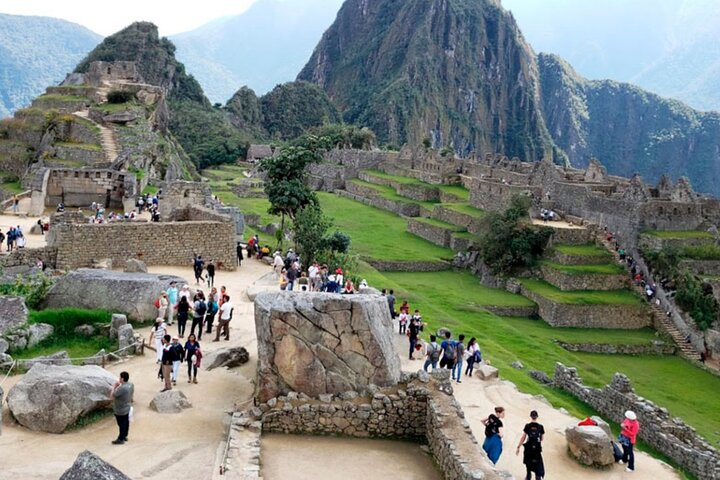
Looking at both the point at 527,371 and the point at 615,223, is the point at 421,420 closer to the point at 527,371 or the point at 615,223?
the point at 527,371

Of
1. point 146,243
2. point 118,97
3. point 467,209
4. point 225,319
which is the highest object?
point 118,97

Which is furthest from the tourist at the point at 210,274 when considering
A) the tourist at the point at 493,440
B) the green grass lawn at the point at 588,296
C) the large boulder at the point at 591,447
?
the green grass lawn at the point at 588,296

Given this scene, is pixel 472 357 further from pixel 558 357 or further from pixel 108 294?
pixel 558 357

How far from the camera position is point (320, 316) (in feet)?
43.6

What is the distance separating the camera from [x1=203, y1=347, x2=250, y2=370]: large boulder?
15.2 m

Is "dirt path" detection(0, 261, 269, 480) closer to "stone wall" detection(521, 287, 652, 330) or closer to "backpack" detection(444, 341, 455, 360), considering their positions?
"backpack" detection(444, 341, 455, 360)

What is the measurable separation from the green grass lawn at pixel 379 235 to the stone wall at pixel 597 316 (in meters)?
10.2

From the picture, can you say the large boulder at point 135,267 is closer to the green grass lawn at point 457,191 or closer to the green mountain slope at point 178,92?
the green grass lawn at point 457,191

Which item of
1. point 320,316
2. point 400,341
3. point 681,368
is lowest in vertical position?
point 681,368

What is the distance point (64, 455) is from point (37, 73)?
4638 inches

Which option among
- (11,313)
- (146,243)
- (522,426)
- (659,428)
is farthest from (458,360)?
(146,243)

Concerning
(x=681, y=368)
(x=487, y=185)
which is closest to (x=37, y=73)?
(x=487, y=185)

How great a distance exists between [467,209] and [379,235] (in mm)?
6885

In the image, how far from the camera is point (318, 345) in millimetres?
13227
